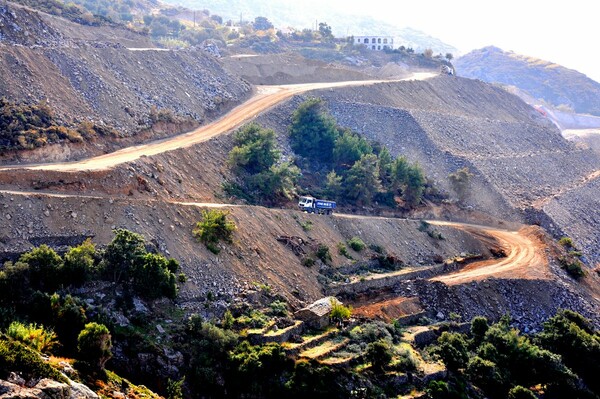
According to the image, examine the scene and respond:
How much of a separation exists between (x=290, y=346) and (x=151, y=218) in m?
11.1

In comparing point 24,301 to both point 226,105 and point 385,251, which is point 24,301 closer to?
point 385,251

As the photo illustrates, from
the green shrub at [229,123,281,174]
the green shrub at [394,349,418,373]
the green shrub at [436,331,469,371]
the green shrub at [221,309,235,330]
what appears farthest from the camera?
the green shrub at [229,123,281,174]

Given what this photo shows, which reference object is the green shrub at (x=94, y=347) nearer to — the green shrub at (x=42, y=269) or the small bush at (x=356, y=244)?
the green shrub at (x=42, y=269)

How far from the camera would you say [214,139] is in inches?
2345

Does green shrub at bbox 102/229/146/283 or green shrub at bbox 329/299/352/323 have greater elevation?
green shrub at bbox 102/229/146/283

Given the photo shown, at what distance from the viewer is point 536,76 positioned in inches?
6575

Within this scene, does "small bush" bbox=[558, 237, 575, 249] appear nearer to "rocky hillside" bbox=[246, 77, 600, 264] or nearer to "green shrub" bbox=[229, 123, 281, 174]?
"rocky hillside" bbox=[246, 77, 600, 264]

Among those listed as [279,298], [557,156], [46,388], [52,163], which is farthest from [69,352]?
[557,156]

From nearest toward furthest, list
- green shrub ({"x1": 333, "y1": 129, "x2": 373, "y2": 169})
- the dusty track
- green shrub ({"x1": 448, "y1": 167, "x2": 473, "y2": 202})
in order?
the dusty track → green shrub ({"x1": 333, "y1": 129, "x2": 373, "y2": 169}) → green shrub ({"x1": 448, "y1": 167, "x2": 473, "y2": 202})

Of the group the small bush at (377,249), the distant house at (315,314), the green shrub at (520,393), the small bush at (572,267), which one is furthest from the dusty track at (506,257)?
the green shrub at (520,393)

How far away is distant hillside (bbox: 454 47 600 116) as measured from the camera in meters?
156

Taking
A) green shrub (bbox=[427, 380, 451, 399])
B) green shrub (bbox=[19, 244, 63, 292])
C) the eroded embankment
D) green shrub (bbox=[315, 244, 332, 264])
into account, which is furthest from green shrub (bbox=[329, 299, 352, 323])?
green shrub (bbox=[19, 244, 63, 292])

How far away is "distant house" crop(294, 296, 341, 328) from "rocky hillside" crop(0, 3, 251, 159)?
20.3m

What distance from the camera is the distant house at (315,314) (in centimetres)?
4012
